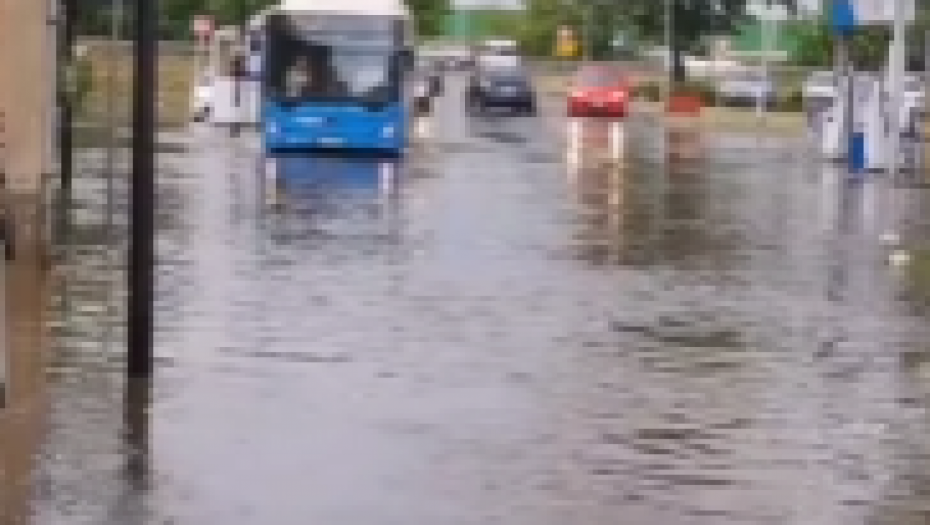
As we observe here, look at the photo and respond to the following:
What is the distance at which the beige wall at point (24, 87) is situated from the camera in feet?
62.6

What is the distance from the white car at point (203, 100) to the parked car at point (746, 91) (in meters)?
23.8

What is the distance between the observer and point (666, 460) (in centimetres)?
1182

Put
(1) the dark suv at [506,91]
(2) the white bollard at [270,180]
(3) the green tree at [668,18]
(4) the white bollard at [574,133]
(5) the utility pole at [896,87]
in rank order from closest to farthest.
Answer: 1. (2) the white bollard at [270,180]
2. (5) the utility pole at [896,87]
3. (4) the white bollard at [574,133]
4. (1) the dark suv at [506,91]
5. (3) the green tree at [668,18]

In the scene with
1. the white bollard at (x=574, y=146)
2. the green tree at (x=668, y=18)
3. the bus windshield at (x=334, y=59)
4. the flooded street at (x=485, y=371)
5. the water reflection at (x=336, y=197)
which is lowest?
the flooded street at (x=485, y=371)

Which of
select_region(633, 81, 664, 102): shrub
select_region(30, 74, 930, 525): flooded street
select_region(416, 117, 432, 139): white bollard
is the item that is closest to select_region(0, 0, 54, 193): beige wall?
select_region(30, 74, 930, 525): flooded street

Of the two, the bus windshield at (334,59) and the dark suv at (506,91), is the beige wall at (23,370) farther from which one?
the dark suv at (506,91)

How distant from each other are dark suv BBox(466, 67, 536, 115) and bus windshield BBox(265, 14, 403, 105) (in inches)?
1171

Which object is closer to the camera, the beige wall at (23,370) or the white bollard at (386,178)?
the beige wall at (23,370)

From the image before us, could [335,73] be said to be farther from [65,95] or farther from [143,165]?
[143,165]

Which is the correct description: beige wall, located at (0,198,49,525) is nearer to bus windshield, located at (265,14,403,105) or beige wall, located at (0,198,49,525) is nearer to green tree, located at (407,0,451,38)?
bus windshield, located at (265,14,403,105)

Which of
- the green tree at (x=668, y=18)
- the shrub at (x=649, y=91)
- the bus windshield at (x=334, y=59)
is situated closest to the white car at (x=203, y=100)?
the bus windshield at (x=334, y=59)

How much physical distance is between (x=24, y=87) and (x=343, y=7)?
21937mm

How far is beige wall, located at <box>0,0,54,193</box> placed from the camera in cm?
1908

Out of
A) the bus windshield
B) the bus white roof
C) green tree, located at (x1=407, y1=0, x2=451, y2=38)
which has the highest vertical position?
green tree, located at (x1=407, y1=0, x2=451, y2=38)
